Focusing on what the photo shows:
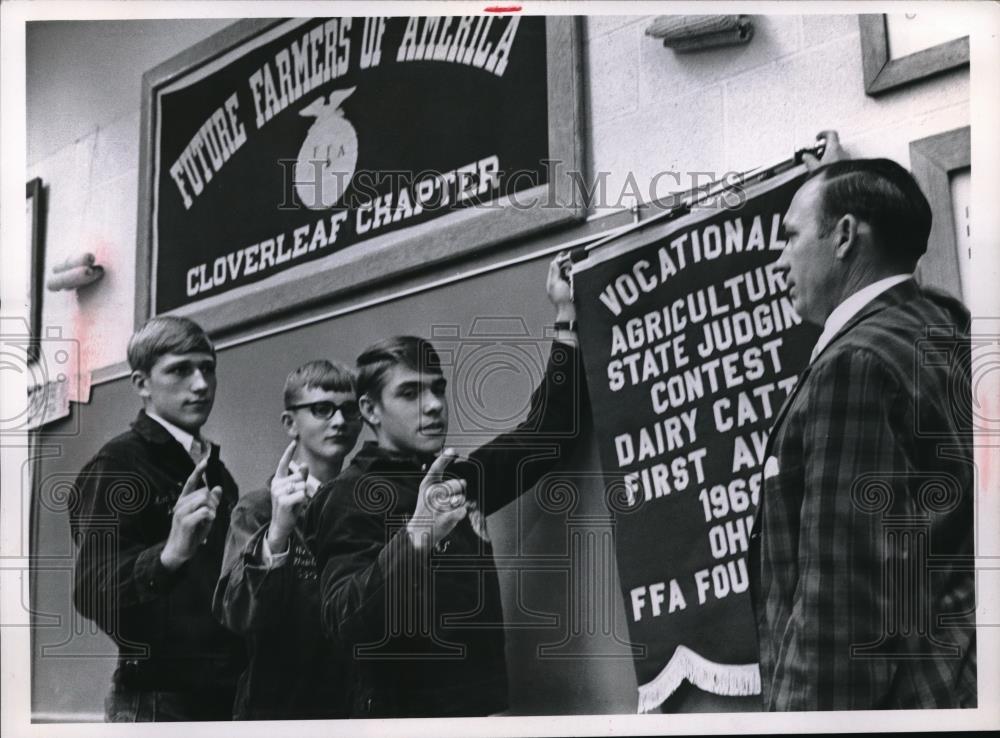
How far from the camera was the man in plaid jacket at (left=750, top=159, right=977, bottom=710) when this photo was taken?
3.90 metres

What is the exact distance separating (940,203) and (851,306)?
1.11 feet

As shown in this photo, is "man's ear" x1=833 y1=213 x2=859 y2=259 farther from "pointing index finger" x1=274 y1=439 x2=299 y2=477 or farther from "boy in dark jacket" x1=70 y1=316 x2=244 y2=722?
"boy in dark jacket" x1=70 y1=316 x2=244 y2=722

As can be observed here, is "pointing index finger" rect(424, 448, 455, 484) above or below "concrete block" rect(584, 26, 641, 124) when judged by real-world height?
below

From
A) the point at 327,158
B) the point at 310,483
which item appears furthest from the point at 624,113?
the point at 310,483

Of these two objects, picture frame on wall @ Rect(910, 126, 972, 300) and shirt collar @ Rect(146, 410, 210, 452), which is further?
shirt collar @ Rect(146, 410, 210, 452)

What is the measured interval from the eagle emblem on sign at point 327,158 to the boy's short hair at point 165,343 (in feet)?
1.58

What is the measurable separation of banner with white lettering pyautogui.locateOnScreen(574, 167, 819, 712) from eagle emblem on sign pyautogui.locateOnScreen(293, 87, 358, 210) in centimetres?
72

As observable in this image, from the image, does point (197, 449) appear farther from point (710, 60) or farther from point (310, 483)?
point (710, 60)

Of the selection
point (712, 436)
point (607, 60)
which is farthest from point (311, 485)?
point (607, 60)

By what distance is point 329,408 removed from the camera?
172 inches

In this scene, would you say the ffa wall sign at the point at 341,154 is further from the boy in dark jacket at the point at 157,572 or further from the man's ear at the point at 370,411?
the boy in dark jacket at the point at 157,572

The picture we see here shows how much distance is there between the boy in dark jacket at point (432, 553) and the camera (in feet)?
13.6

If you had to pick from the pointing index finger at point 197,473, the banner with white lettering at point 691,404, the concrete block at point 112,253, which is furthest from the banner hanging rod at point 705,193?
the concrete block at point 112,253

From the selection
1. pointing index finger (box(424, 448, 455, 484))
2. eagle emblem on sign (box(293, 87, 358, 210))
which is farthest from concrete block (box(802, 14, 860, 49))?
pointing index finger (box(424, 448, 455, 484))
